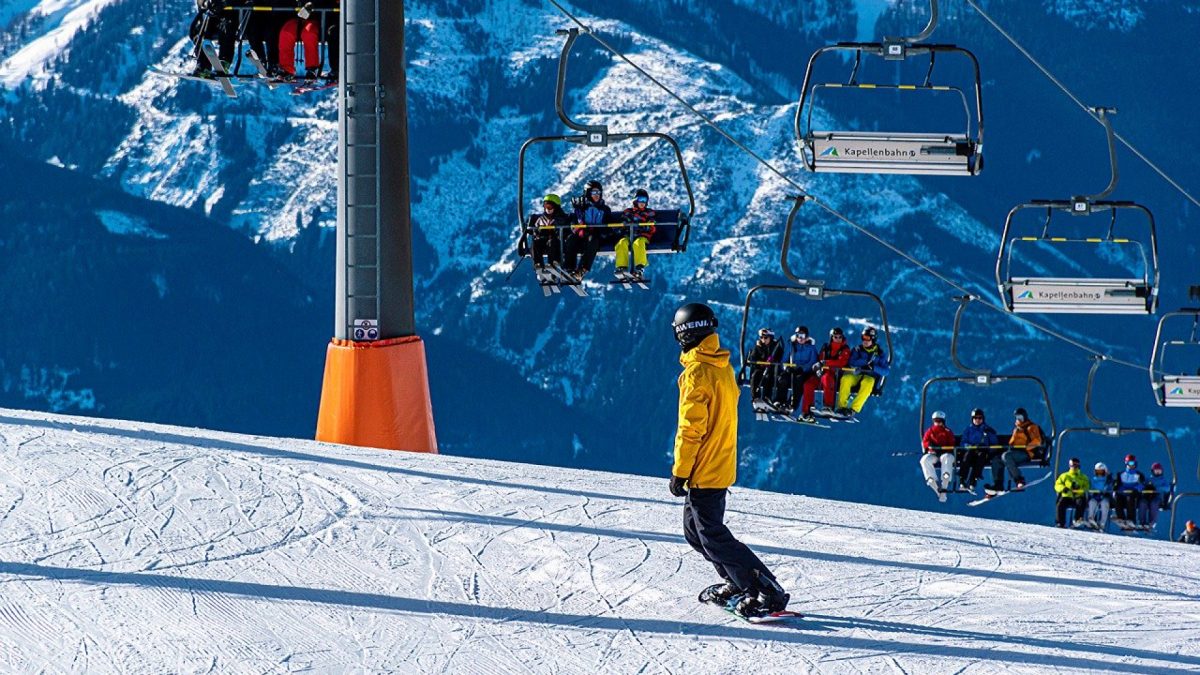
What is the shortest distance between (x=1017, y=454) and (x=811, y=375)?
383 centimetres

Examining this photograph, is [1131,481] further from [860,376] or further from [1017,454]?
[860,376]

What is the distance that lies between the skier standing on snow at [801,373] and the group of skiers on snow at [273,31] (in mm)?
5067

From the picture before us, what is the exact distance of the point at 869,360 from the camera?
16.6m

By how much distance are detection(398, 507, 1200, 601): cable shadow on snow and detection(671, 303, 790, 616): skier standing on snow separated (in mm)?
1605

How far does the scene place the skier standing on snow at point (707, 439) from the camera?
21.5 ft

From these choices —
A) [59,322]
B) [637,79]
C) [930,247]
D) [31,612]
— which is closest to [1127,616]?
[31,612]

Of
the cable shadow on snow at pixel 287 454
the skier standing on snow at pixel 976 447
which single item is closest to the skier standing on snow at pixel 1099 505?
the skier standing on snow at pixel 976 447

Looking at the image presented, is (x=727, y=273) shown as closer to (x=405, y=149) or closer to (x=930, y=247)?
(x=930, y=247)

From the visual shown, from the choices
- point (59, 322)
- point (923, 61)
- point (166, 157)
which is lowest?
point (59, 322)

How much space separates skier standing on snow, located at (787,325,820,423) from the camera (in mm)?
16172

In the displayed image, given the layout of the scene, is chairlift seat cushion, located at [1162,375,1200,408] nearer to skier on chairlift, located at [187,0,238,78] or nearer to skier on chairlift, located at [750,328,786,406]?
skier on chairlift, located at [750,328,786,406]

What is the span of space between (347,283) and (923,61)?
179 meters

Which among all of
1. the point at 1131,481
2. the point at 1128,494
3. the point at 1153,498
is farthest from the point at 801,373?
the point at 1153,498

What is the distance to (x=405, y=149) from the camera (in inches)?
457
